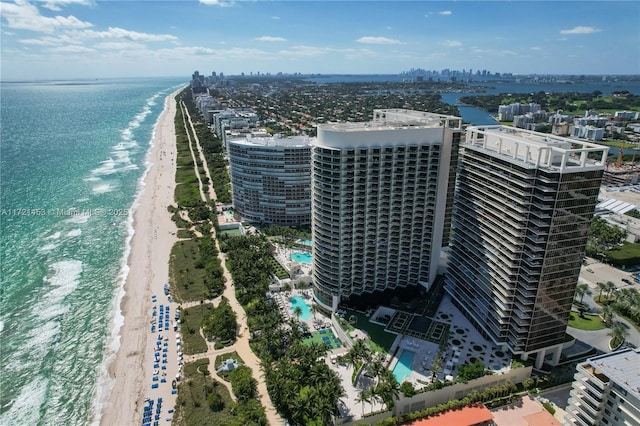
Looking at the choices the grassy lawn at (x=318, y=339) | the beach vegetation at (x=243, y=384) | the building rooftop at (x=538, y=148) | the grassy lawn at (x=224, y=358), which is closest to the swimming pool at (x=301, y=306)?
the grassy lawn at (x=318, y=339)

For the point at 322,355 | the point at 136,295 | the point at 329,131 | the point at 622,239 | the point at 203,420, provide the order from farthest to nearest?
the point at 622,239
the point at 136,295
the point at 329,131
the point at 322,355
the point at 203,420

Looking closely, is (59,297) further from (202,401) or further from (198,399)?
(202,401)

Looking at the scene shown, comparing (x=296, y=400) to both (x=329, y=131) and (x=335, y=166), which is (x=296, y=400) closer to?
(x=335, y=166)

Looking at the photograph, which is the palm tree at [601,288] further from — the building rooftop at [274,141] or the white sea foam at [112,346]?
the white sea foam at [112,346]

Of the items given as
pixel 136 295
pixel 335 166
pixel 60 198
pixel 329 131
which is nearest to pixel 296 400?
pixel 335 166

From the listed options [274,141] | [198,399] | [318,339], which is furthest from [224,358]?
[274,141]
